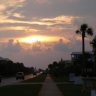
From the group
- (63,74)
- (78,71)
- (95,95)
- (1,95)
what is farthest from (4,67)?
(95,95)

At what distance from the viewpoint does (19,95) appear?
3316 centimetres

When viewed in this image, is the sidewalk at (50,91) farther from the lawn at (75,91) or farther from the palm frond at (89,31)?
the palm frond at (89,31)

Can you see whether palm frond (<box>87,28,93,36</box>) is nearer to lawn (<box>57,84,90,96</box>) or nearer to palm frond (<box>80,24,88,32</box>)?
palm frond (<box>80,24,88,32</box>)

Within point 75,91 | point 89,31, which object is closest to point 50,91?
point 75,91

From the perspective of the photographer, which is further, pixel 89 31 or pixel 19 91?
pixel 89 31

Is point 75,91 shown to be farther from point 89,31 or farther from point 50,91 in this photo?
point 89,31

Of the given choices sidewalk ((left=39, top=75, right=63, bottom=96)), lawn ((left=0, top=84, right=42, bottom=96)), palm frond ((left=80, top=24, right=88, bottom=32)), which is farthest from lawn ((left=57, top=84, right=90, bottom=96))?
palm frond ((left=80, top=24, right=88, bottom=32))

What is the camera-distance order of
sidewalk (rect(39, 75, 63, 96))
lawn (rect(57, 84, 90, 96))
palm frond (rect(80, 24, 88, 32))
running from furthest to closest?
palm frond (rect(80, 24, 88, 32)) → sidewalk (rect(39, 75, 63, 96)) → lawn (rect(57, 84, 90, 96))

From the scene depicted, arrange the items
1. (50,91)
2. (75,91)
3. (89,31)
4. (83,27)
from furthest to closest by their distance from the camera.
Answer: (83,27)
(89,31)
(50,91)
(75,91)

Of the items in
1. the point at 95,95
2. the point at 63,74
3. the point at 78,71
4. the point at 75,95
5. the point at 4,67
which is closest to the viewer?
the point at 95,95

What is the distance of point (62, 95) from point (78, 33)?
56.3m

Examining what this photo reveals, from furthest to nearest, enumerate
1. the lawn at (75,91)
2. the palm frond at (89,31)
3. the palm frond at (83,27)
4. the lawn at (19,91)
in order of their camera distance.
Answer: the palm frond at (83,27)
the palm frond at (89,31)
the lawn at (19,91)
the lawn at (75,91)

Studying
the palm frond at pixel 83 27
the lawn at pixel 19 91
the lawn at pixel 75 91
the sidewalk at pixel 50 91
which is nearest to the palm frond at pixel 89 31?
the palm frond at pixel 83 27

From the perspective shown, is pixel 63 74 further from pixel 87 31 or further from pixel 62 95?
pixel 62 95
